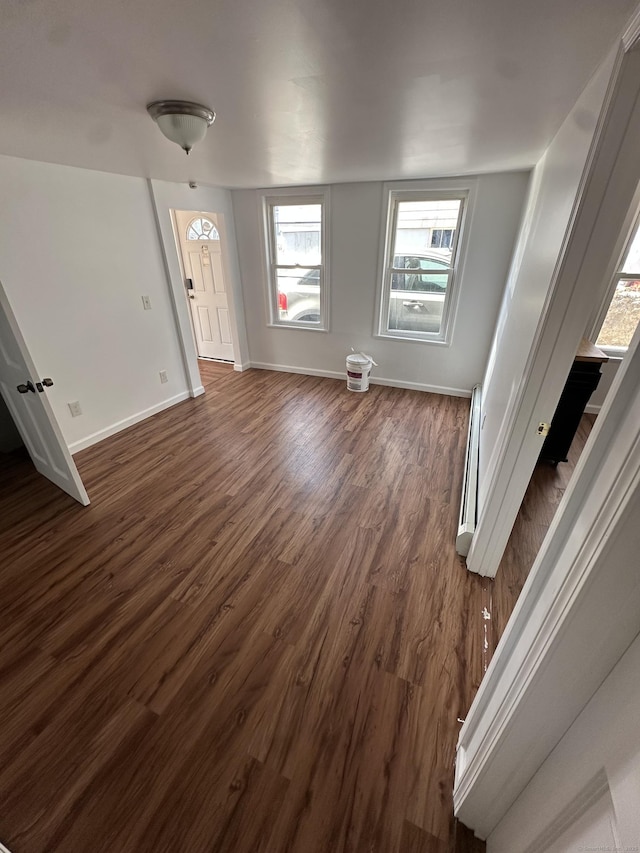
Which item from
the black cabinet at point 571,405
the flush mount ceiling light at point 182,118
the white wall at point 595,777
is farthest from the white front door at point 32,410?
the black cabinet at point 571,405

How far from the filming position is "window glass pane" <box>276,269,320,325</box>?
13.8ft

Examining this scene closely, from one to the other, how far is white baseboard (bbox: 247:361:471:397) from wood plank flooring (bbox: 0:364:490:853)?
1.49 meters

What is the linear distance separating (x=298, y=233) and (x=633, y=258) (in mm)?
3399

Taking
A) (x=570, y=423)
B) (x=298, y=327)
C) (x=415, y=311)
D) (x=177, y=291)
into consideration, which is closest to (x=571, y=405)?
(x=570, y=423)

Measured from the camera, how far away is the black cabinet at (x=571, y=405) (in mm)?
2393

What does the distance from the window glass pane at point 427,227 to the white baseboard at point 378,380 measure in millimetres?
1380

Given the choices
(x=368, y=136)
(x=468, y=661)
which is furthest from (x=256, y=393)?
(x=468, y=661)

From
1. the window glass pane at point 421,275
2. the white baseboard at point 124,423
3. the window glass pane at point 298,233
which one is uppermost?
the window glass pane at point 298,233

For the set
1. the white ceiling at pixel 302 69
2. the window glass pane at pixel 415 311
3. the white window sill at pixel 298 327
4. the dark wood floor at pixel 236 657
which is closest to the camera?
the white ceiling at pixel 302 69

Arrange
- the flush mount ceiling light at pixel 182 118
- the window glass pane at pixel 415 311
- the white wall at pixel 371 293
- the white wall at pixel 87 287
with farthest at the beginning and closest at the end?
1. the window glass pane at pixel 415 311
2. the white wall at pixel 371 293
3. the white wall at pixel 87 287
4. the flush mount ceiling light at pixel 182 118

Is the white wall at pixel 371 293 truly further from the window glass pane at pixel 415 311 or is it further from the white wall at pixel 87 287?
the white wall at pixel 87 287

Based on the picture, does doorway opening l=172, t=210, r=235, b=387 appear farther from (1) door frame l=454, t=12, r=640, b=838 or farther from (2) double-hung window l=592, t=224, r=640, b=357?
(2) double-hung window l=592, t=224, r=640, b=357

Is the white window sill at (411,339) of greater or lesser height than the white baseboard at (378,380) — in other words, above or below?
above

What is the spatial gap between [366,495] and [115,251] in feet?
9.71
